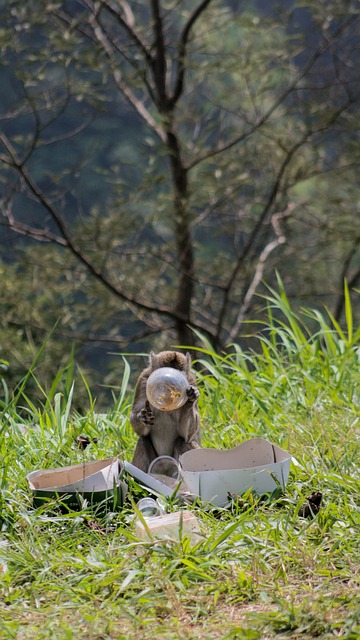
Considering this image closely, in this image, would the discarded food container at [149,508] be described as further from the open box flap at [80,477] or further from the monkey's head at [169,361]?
the monkey's head at [169,361]

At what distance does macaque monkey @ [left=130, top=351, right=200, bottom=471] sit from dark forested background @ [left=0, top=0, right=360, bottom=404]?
4.01 metres

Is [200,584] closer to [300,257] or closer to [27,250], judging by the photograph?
[27,250]

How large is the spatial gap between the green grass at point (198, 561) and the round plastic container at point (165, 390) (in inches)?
12.6

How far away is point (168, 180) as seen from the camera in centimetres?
853

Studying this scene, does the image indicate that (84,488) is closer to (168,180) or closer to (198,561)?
(198,561)

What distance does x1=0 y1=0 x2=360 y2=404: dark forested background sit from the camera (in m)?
7.37

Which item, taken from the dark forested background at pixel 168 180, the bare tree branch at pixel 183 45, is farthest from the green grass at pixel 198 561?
the bare tree branch at pixel 183 45

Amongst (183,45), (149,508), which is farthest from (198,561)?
(183,45)

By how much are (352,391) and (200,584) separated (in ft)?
6.16

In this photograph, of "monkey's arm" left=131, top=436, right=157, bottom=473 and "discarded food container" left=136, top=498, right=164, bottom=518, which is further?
"monkey's arm" left=131, top=436, right=157, bottom=473

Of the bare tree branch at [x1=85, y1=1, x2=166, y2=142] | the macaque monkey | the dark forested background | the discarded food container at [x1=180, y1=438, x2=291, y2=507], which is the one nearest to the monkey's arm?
the macaque monkey

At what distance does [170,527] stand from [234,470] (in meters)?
0.40

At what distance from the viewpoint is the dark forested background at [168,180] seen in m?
7.37

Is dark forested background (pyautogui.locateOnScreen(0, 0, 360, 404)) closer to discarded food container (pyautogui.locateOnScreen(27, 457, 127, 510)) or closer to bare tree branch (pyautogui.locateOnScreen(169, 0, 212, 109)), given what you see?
bare tree branch (pyautogui.locateOnScreen(169, 0, 212, 109))
